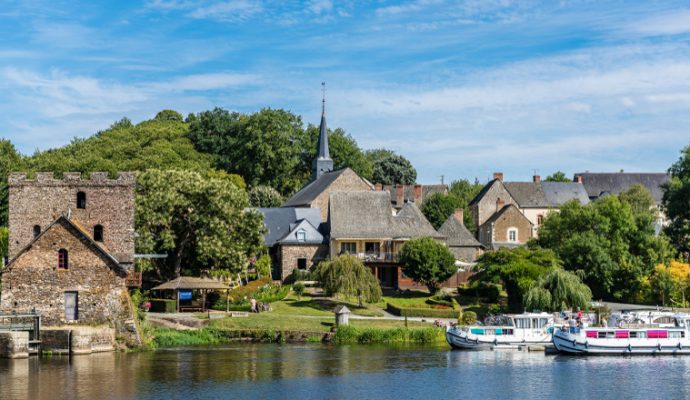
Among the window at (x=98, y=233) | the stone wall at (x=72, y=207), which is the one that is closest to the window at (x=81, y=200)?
the stone wall at (x=72, y=207)

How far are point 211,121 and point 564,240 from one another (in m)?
57.4

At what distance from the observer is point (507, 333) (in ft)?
197

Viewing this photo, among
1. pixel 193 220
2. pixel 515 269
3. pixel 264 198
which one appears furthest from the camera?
pixel 264 198

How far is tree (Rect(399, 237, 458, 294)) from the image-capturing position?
76.2 metres

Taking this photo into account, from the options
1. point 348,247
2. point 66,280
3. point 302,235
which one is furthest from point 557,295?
point 66,280

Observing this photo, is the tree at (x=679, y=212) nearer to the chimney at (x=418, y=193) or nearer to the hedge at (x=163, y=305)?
the chimney at (x=418, y=193)

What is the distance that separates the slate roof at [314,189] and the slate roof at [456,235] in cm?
1232

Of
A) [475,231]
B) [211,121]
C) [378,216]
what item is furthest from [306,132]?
[378,216]

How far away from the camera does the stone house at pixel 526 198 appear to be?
11400 cm

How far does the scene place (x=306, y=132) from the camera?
11950 centimetres

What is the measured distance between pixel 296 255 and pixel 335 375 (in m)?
40.9

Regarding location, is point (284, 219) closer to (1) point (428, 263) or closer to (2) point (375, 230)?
(2) point (375, 230)

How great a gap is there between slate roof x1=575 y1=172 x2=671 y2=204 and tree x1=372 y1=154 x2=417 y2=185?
22.9 metres

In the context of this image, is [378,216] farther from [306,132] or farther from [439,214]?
[306,132]
